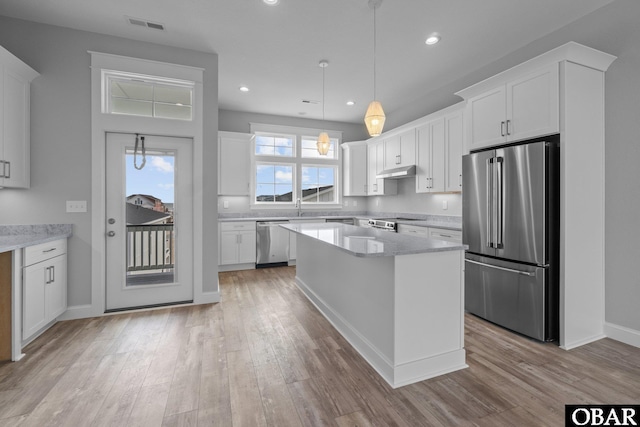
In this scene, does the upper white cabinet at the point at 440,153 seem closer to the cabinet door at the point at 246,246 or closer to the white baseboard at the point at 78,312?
the cabinet door at the point at 246,246

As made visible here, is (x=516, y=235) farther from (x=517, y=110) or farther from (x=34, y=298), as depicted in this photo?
(x=34, y=298)

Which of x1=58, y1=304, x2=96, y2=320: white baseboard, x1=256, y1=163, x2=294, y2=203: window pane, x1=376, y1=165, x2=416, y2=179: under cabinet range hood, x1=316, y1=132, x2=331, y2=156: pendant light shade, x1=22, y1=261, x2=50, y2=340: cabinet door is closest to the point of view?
x1=22, y1=261, x2=50, y2=340: cabinet door

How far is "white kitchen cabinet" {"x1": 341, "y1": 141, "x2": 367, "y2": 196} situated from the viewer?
6.39m

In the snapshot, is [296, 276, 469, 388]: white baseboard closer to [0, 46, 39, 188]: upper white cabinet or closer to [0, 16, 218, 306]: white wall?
[0, 16, 218, 306]: white wall

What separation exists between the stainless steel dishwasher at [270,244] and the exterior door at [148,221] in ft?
6.58

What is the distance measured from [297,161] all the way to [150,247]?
12.1ft

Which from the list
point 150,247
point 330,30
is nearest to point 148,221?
point 150,247

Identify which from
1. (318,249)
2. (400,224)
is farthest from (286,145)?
(318,249)

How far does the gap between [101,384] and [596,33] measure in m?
4.98

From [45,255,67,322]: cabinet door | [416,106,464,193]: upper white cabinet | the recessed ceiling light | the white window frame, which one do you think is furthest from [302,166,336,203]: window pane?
[45,255,67,322]: cabinet door

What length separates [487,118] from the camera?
120 inches

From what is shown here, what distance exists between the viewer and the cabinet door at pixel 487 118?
2.91 m

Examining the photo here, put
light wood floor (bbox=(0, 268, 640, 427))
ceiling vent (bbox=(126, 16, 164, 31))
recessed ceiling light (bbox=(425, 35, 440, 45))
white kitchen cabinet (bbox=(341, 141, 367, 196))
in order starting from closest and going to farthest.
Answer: light wood floor (bbox=(0, 268, 640, 427)), ceiling vent (bbox=(126, 16, 164, 31)), recessed ceiling light (bbox=(425, 35, 440, 45)), white kitchen cabinet (bbox=(341, 141, 367, 196))

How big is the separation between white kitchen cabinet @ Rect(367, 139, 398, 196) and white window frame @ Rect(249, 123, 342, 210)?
78 centimetres
